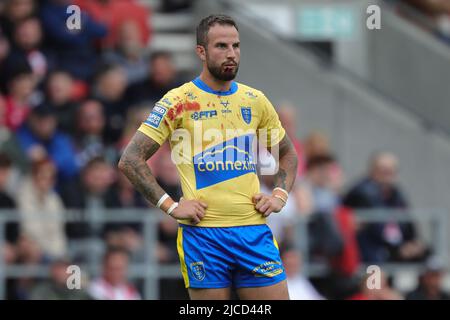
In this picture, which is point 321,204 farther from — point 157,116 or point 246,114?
point 157,116

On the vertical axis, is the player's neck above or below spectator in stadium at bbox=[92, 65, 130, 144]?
below

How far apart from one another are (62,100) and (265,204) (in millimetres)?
6963

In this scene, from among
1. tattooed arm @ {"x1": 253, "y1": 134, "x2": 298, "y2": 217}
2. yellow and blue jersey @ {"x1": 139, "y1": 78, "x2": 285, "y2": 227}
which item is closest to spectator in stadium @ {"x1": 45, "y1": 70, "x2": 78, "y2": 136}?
tattooed arm @ {"x1": 253, "y1": 134, "x2": 298, "y2": 217}

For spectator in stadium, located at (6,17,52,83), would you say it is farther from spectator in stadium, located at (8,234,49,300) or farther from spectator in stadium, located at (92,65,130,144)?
spectator in stadium, located at (8,234,49,300)

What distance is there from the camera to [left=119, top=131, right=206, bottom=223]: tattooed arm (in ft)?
28.0

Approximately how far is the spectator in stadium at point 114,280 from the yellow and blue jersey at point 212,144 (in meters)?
5.11

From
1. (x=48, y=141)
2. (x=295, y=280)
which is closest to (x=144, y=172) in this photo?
(x=295, y=280)

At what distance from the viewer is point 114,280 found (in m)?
13.7

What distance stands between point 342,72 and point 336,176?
8.24 feet

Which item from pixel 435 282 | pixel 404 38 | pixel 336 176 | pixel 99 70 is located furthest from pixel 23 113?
pixel 404 38

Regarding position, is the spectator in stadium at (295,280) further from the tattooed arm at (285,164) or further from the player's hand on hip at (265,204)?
the player's hand on hip at (265,204)

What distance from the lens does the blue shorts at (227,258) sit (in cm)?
861

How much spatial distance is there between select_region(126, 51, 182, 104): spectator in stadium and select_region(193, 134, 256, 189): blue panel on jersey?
23.6ft
